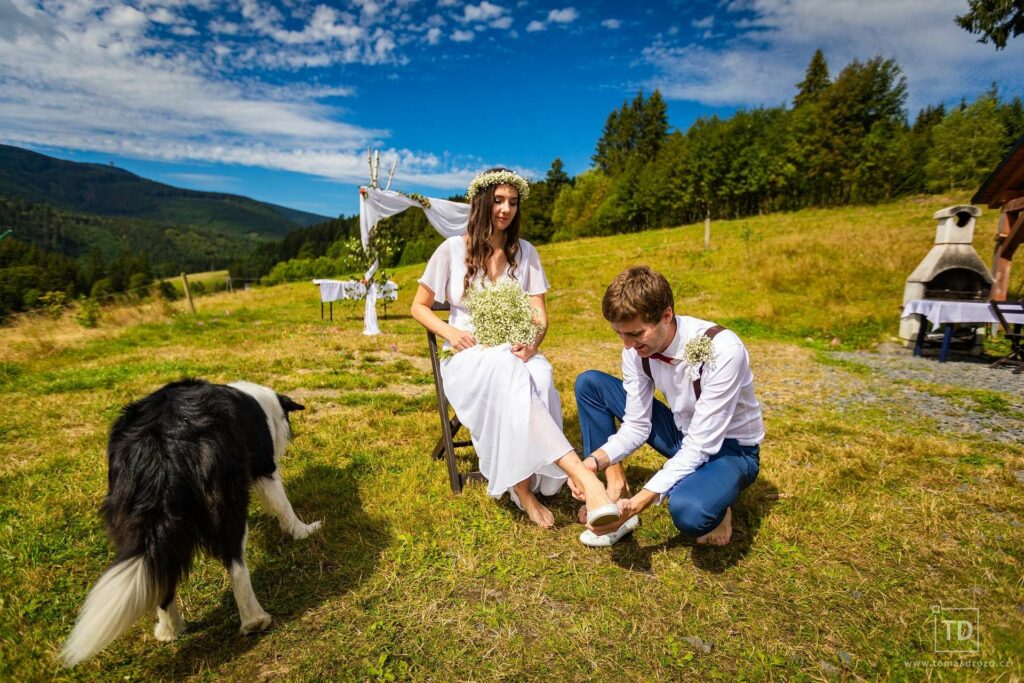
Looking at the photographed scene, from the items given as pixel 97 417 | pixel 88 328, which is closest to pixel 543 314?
pixel 97 417

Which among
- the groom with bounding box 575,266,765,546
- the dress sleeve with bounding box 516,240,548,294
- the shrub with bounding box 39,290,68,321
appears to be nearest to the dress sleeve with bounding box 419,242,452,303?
the dress sleeve with bounding box 516,240,548,294

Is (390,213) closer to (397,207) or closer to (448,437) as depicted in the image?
(397,207)

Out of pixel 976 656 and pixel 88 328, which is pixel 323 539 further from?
pixel 88 328

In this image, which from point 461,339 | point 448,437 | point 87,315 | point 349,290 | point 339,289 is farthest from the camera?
point 339,289

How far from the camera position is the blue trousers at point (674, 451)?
280 centimetres

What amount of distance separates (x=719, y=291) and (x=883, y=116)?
1700 inches

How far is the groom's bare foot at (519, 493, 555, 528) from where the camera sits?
3.49 metres

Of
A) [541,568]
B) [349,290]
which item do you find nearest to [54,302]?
[349,290]

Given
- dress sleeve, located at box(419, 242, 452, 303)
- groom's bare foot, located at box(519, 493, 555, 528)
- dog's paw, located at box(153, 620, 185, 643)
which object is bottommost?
dog's paw, located at box(153, 620, 185, 643)

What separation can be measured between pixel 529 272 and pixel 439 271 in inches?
34.4

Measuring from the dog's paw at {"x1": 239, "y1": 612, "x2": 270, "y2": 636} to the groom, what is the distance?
1.95 metres

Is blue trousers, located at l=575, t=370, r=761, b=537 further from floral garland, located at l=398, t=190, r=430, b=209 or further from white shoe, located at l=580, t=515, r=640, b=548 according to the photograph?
floral garland, located at l=398, t=190, r=430, b=209

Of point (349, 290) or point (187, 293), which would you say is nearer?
point (187, 293)

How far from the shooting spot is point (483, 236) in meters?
4.09
